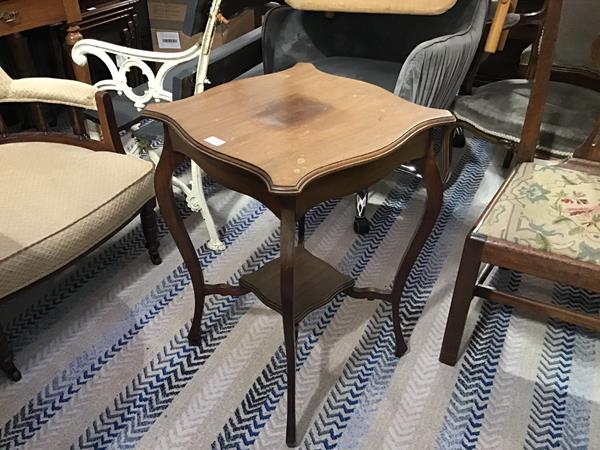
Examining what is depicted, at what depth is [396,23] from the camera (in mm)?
2049

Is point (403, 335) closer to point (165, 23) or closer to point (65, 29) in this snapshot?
point (65, 29)

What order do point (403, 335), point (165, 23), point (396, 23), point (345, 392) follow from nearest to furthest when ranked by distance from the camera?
point (345, 392) → point (403, 335) → point (396, 23) → point (165, 23)

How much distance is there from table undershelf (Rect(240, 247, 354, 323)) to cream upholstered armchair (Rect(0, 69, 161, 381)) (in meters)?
0.40

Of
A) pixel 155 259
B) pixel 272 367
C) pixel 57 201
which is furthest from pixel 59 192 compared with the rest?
pixel 272 367

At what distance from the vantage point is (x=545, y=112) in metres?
1.72

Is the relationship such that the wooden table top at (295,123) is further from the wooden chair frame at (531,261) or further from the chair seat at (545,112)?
the chair seat at (545,112)

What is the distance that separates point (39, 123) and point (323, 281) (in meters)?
0.99

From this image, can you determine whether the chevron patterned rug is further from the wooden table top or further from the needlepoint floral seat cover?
the wooden table top

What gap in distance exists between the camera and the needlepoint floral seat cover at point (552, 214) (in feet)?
3.91

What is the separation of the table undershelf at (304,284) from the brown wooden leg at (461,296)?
0.26 metres

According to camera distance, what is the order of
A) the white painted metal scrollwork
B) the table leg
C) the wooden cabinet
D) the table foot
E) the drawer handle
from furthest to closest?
1. the wooden cabinet
2. the drawer handle
3. the white painted metal scrollwork
4. the table foot
5. the table leg

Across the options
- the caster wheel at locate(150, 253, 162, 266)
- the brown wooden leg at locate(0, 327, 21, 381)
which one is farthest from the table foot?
the brown wooden leg at locate(0, 327, 21, 381)

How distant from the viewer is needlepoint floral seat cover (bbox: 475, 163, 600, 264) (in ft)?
3.91

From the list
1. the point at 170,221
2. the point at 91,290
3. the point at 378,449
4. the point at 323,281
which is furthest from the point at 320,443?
the point at 91,290
